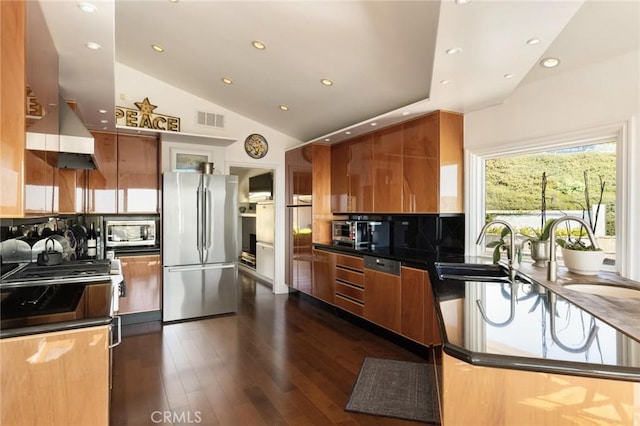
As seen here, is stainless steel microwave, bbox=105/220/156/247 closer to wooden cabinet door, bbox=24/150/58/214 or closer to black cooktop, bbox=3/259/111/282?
black cooktop, bbox=3/259/111/282

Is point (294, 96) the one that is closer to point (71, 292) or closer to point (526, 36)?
point (526, 36)

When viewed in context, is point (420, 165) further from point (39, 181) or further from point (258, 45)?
point (39, 181)

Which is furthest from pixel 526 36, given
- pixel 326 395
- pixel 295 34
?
pixel 326 395

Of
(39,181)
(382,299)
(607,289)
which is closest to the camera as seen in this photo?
(39,181)

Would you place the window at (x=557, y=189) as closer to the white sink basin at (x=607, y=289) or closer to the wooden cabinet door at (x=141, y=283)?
the white sink basin at (x=607, y=289)

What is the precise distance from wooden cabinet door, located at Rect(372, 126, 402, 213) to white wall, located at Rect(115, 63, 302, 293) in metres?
1.95

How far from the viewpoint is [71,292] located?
1988 millimetres

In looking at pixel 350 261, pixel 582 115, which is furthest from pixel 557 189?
pixel 350 261

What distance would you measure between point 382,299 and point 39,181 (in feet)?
9.91

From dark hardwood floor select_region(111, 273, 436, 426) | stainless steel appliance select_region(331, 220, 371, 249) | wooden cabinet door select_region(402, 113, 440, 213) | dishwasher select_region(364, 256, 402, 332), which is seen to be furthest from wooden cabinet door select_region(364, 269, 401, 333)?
wooden cabinet door select_region(402, 113, 440, 213)

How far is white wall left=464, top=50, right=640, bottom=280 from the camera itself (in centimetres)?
228

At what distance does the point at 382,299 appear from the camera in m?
3.59

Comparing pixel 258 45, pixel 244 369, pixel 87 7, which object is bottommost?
pixel 244 369

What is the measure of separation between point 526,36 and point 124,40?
3.99 m
